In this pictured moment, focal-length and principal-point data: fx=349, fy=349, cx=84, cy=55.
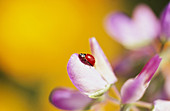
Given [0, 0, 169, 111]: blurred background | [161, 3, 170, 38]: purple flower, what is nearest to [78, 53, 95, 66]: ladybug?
[161, 3, 170, 38]: purple flower

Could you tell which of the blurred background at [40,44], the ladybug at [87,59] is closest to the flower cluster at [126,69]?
the ladybug at [87,59]

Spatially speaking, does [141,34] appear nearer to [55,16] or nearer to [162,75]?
[162,75]

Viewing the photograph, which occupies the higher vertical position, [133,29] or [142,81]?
[133,29]

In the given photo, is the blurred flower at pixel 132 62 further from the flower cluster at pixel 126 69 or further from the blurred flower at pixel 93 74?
the blurred flower at pixel 93 74

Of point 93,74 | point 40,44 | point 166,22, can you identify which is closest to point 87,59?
point 93,74

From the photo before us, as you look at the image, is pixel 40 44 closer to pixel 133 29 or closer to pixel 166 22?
pixel 133 29

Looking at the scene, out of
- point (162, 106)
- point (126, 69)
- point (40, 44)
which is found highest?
point (40, 44)
